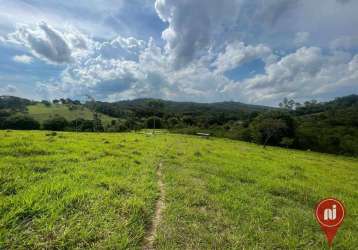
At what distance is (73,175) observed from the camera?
6938 mm

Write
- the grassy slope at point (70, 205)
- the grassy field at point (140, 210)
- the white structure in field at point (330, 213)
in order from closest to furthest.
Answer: the white structure in field at point (330, 213)
the grassy slope at point (70, 205)
the grassy field at point (140, 210)

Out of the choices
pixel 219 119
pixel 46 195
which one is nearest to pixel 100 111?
pixel 219 119

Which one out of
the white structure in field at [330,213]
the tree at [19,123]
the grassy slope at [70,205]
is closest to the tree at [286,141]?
the grassy slope at [70,205]

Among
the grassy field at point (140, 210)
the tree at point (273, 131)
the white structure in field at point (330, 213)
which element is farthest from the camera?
the tree at point (273, 131)

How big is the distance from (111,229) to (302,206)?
6.04m

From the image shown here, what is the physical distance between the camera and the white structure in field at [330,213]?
3312 millimetres

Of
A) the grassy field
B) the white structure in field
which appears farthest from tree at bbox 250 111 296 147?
the white structure in field

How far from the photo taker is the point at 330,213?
3.34m

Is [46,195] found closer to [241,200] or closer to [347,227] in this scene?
[241,200]

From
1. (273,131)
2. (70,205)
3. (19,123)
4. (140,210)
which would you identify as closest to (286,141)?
(273,131)

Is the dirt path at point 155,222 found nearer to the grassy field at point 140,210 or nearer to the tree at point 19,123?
the grassy field at point 140,210

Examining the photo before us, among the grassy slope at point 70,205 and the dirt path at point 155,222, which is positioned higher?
the grassy slope at point 70,205

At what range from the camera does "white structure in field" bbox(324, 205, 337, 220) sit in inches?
130

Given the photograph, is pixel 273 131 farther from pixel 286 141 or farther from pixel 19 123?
pixel 19 123
